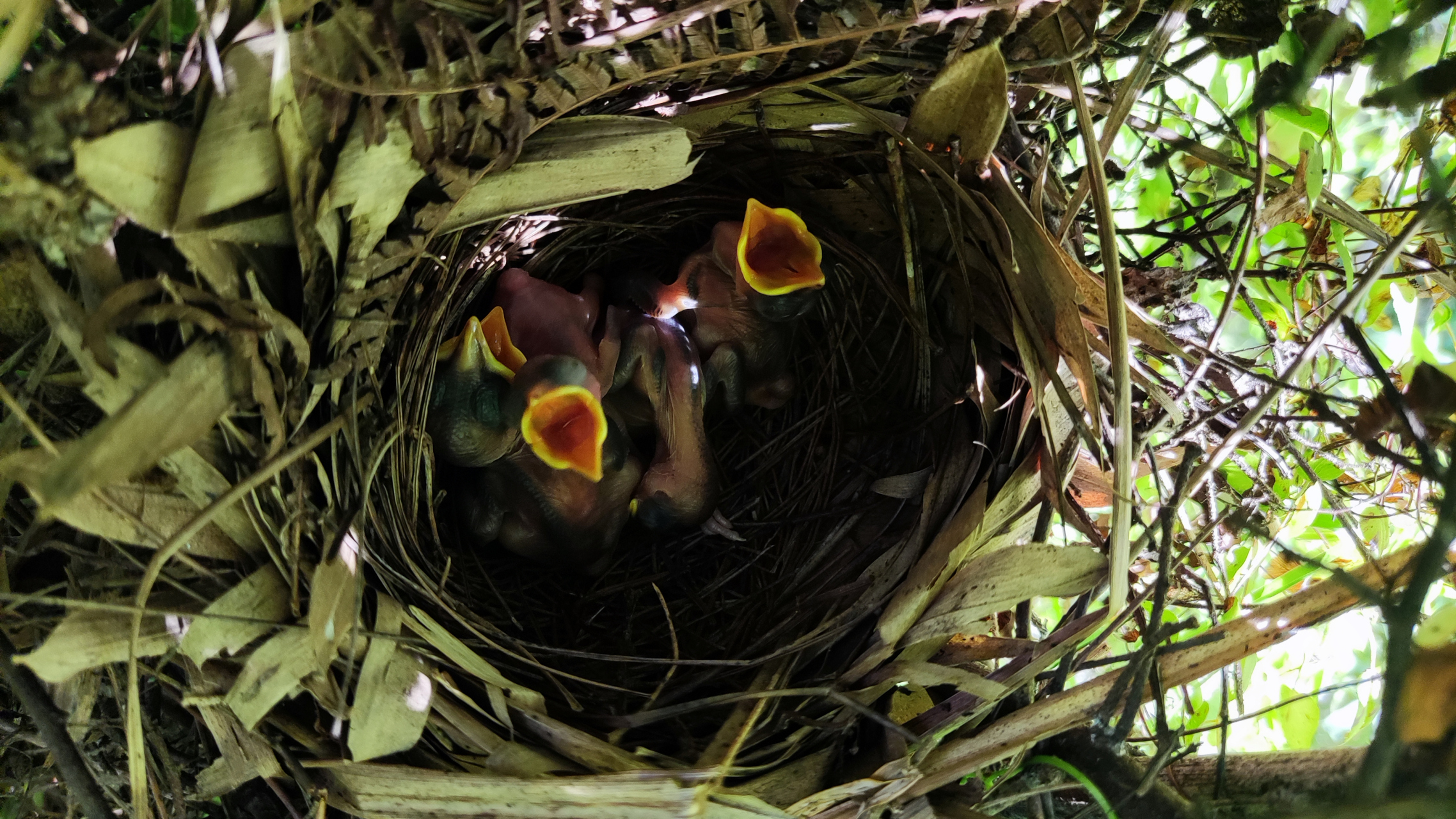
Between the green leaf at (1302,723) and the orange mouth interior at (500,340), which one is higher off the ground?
the orange mouth interior at (500,340)

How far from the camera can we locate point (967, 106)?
2.51ft

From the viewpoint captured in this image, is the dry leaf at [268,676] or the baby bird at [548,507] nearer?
the dry leaf at [268,676]

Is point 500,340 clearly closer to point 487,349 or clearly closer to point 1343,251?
point 487,349

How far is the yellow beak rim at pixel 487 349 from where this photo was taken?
931 mm

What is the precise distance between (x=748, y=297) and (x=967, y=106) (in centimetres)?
33

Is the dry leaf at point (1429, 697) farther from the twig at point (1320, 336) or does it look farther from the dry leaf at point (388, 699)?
the dry leaf at point (388, 699)

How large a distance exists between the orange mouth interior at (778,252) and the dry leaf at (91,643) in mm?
616

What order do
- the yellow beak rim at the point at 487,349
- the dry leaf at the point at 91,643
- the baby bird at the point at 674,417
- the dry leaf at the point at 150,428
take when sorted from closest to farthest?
the dry leaf at the point at 150,428
the dry leaf at the point at 91,643
the yellow beak rim at the point at 487,349
the baby bird at the point at 674,417

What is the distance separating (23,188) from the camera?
51 cm

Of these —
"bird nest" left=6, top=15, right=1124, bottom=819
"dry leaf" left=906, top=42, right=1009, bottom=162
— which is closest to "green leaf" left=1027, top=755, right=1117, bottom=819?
"bird nest" left=6, top=15, right=1124, bottom=819

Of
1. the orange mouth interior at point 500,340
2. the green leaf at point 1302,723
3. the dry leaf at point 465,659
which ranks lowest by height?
the green leaf at point 1302,723

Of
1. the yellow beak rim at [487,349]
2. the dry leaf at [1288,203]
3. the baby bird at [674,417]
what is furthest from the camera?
the baby bird at [674,417]

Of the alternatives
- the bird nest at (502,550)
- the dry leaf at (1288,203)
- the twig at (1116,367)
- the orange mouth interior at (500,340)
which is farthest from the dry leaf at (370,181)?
the dry leaf at (1288,203)

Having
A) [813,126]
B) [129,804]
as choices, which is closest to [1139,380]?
[813,126]
